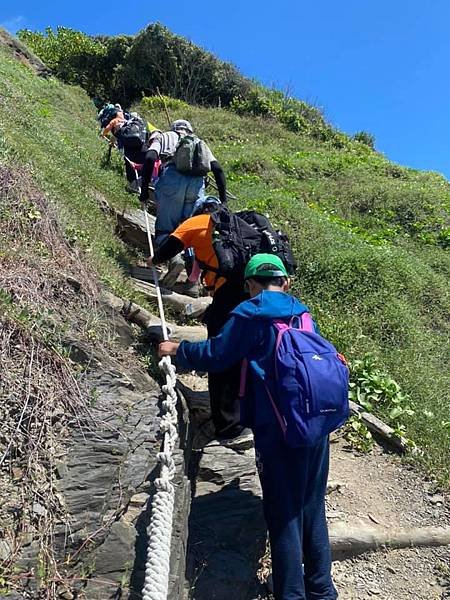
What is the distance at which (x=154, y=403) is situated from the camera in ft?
13.5

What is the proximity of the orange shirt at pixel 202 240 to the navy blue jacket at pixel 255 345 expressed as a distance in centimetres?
110

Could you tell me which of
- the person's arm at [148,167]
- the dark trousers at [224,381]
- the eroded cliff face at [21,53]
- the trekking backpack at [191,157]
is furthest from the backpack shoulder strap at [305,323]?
the eroded cliff face at [21,53]

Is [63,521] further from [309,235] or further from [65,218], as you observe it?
[309,235]

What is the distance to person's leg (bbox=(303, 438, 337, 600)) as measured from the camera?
3.56m

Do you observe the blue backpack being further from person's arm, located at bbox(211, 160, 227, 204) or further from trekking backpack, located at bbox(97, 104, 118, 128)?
trekking backpack, located at bbox(97, 104, 118, 128)

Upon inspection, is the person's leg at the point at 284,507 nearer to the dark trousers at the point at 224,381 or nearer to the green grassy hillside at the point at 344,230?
the dark trousers at the point at 224,381

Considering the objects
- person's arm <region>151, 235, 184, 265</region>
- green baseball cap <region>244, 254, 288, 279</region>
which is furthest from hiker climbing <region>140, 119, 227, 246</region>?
green baseball cap <region>244, 254, 288, 279</region>

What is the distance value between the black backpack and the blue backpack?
0.99 meters

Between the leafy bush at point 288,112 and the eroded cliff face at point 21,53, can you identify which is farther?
the leafy bush at point 288,112

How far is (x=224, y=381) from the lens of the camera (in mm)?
4504

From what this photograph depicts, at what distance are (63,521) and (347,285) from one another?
685cm

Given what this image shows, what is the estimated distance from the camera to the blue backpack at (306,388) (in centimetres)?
332

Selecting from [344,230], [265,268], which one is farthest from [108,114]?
[265,268]

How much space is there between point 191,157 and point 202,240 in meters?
2.12
